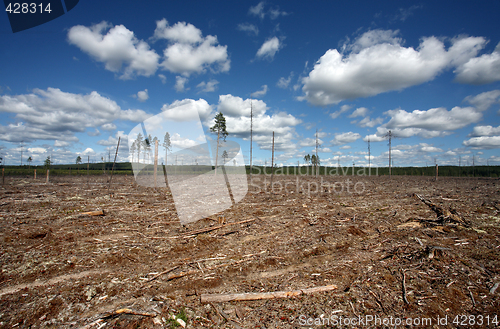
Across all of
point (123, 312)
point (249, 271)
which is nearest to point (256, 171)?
point (249, 271)

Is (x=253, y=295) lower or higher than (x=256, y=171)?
lower

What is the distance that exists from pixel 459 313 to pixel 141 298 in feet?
17.0

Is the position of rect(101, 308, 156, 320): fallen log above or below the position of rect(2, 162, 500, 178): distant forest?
below

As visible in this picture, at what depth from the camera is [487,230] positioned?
6.75 meters

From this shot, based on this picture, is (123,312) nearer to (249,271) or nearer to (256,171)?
(249,271)

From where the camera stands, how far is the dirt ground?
10.7ft

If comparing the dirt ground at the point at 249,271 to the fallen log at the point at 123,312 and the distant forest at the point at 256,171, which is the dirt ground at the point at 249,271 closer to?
the fallen log at the point at 123,312

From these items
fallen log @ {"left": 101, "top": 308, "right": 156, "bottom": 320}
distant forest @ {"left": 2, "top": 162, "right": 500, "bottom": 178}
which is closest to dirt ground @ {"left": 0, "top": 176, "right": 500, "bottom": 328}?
fallen log @ {"left": 101, "top": 308, "right": 156, "bottom": 320}

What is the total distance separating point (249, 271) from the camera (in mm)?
→ 4695

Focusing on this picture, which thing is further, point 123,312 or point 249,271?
point 249,271

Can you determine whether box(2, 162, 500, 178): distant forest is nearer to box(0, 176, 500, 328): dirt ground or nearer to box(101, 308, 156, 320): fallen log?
box(0, 176, 500, 328): dirt ground

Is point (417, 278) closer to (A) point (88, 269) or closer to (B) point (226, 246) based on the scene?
(B) point (226, 246)

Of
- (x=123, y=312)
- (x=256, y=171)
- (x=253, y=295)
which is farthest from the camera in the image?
(x=256, y=171)

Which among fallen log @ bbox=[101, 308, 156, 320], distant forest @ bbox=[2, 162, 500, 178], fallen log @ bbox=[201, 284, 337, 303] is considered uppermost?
distant forest @ bbox=[2, 162, 500, 178]
